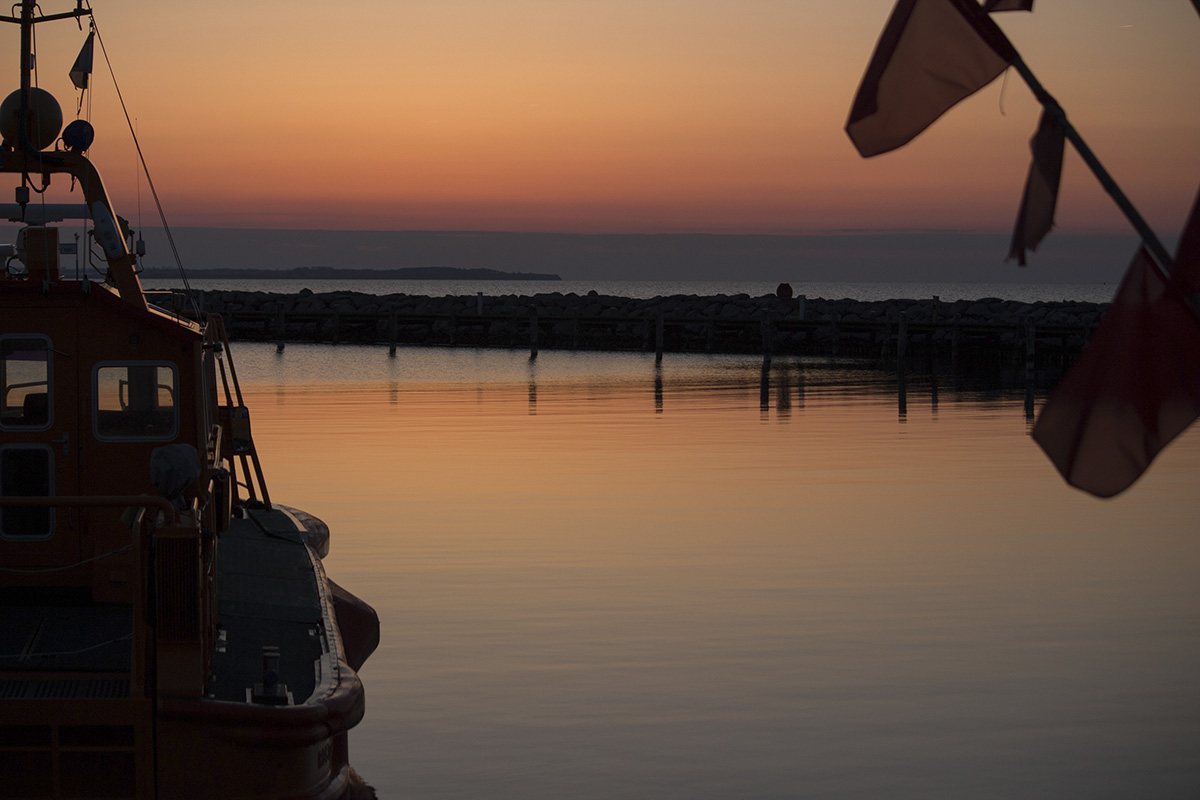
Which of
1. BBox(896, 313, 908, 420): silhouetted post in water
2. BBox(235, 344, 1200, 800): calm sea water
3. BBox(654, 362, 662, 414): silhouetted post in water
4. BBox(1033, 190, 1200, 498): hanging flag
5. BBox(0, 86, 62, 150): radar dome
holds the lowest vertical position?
BBox(235, 344, 1200, 800): calm sea water

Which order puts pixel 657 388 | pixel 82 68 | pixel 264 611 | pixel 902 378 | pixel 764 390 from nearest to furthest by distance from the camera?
pixel 264 611
pixel 82 68
pixel 764 390
pixel 657 388
pixel 902 378

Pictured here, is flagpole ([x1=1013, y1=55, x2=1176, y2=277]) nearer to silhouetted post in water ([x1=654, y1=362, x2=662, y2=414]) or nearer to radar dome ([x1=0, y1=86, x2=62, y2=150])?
radar dome ([x1=0, y1=86, x2=62, y2=150])

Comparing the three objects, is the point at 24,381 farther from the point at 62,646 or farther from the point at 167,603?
the point at 167,603

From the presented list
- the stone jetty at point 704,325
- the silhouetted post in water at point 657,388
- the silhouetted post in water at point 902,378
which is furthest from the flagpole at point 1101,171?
the stone jetty at point 704,325

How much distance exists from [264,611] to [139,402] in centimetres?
175

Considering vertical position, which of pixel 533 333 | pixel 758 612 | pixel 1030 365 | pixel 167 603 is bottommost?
pixel 758 612

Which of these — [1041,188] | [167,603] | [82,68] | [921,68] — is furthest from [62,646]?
[1041,188]

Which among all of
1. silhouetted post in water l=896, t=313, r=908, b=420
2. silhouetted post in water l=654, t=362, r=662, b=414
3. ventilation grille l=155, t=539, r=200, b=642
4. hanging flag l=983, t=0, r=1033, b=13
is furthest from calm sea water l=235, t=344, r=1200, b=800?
silhouetted post in water l=896, t=313, r=908, b=420

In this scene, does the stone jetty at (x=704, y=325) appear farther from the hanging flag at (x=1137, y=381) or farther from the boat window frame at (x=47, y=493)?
the hanging flag at (x=1137, y=381)

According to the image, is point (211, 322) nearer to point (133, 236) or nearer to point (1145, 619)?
point (133, 236)

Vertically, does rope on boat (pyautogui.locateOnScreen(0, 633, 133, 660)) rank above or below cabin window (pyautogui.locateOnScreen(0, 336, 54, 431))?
below

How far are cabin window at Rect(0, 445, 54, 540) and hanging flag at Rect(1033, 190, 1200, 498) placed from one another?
670 centimetres

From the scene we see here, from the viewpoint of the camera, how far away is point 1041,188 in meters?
4.93

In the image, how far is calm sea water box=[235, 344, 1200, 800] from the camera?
32.0ft
